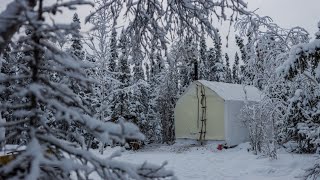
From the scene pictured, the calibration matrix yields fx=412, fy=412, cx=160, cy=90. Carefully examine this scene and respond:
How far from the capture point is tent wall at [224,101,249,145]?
24328 millimetres

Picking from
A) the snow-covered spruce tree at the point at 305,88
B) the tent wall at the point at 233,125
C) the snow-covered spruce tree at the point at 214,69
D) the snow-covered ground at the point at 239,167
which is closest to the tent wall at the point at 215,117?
the tent wall at the point at 233,125

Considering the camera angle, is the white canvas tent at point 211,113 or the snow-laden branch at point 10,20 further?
the white canvas tent at point 211,113

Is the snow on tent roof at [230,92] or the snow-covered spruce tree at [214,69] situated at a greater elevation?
the snow-covered spruce tree at [214,69]

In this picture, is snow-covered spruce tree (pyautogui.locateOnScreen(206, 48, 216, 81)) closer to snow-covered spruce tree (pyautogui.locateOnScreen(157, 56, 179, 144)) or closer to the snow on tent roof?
snow-covered spruce tree (pyautogui.locateOnScreen(157, 56, 179, 144))

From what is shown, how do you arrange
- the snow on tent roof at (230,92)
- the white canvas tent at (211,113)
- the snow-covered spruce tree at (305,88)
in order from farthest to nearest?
the snow on tent roof at (230,92), the white canvas tent at (211,113), the snow-covered spruce tree at (305,88)

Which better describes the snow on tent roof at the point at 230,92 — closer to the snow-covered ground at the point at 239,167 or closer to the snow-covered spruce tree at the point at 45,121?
the snow-covered ground at the point at 239,167

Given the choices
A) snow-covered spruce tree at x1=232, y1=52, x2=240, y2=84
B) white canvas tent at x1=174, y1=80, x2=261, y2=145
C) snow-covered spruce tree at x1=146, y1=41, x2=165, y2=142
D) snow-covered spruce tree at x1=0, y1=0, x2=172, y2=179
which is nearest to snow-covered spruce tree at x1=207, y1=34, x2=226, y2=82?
snow-covered spruce tree at x1=232, y1=52, x2=240, y2=84

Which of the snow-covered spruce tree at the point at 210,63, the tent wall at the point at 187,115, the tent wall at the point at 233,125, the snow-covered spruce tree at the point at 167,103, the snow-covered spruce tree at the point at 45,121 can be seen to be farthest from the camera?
the snow-covered spruce tree at the point at 210,63

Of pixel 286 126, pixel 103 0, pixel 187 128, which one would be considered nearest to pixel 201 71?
pixel 187 128

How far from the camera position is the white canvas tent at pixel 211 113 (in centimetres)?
2459

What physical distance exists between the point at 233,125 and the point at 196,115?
2.80 metres

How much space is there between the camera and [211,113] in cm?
2556

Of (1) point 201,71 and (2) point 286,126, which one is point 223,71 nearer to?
(1) point 201,71

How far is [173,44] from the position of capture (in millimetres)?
6395
